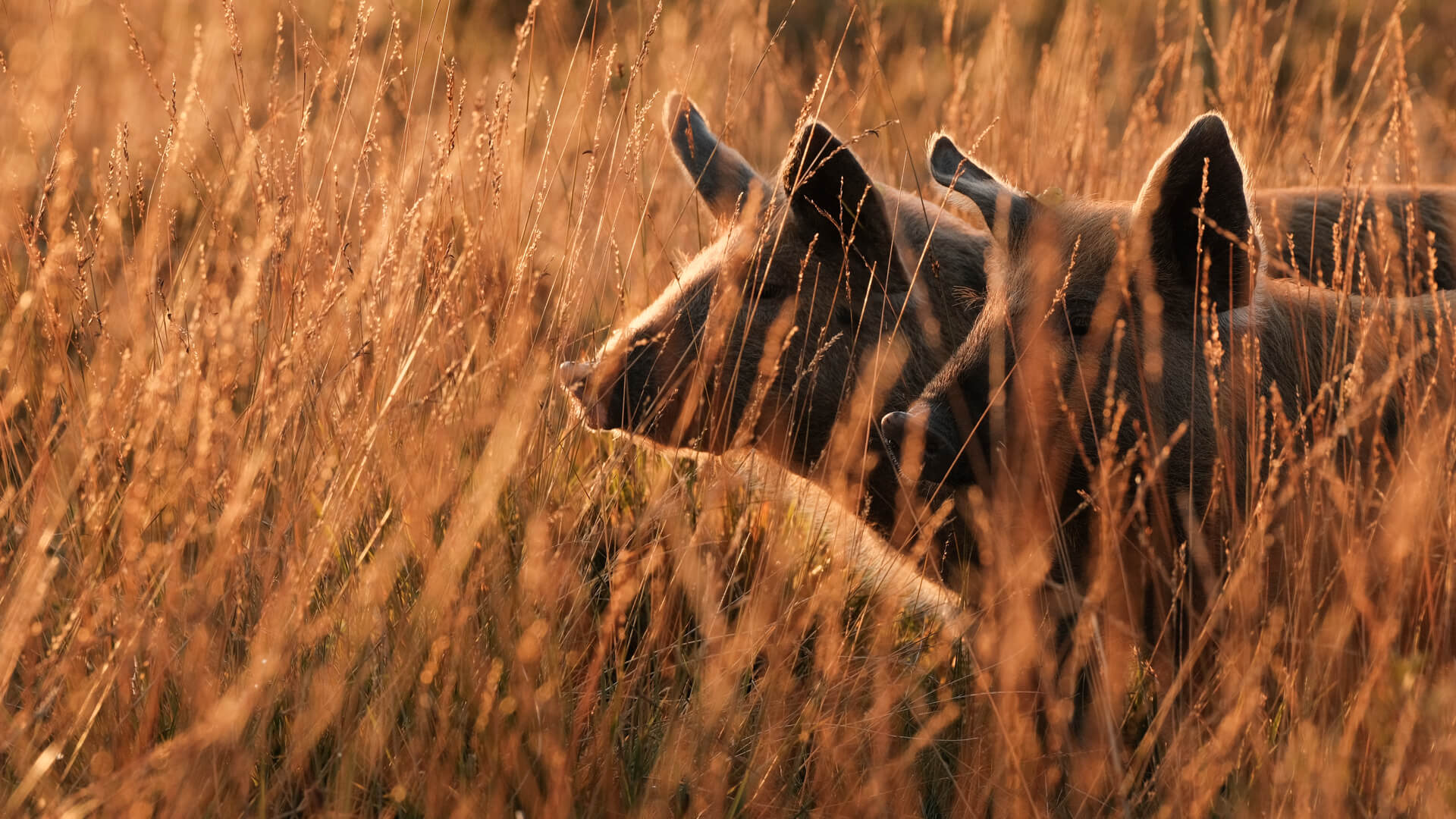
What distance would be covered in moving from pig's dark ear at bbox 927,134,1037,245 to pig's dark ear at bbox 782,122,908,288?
208 mm

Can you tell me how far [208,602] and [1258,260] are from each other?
7.49ft

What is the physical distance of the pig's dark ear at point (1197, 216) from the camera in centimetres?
283

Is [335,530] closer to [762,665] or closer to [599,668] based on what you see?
[599,668]

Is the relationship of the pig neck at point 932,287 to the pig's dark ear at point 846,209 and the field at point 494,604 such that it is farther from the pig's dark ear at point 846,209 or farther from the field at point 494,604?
the field at point 494,604

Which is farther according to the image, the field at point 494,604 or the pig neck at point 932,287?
the pig neck at point 932,287

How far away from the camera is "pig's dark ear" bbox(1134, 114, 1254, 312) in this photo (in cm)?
283

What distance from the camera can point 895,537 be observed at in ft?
11.2

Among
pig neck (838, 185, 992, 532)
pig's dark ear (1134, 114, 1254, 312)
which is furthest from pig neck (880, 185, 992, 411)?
pig's dark ear (1134, 114, 1254, 312)

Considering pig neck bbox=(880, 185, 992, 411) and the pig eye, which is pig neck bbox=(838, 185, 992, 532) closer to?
pig neck bbox=(880, 185, 992, 411)

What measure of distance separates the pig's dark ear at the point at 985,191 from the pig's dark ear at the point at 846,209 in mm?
208

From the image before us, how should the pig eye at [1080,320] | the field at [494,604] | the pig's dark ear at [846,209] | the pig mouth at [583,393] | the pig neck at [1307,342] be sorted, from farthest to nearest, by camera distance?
the pig's dark ear at [846,209], the pig mouth at [583,393], the pig eye at [1080,320], the pig neck at [1307,342], the field at [494,604]

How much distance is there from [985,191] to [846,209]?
0.37 meters

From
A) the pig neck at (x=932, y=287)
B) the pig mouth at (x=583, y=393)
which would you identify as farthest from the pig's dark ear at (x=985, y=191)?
the pig mouth at (x=583, y=393)

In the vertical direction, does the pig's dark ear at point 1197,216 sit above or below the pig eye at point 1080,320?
above
